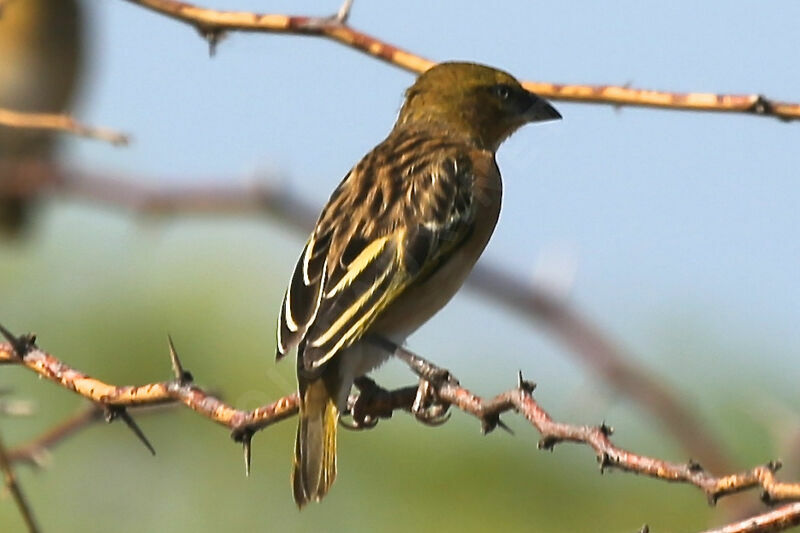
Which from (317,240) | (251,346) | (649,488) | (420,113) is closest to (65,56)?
(251,346)

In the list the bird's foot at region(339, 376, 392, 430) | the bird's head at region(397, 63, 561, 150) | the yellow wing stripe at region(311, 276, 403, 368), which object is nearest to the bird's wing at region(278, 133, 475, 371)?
the yellow wing stripe at region(311, 276, 403, 368)

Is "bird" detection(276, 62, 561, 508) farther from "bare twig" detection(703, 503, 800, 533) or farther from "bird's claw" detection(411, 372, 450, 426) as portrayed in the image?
"bare twig" detection(703, 503, 800, 533)

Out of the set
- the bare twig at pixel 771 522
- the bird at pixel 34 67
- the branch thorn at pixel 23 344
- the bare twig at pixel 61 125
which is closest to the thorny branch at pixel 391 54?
the bare twig at pixel 61 125

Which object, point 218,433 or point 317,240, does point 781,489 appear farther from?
point 218,433

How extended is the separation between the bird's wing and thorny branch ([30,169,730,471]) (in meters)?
0.24

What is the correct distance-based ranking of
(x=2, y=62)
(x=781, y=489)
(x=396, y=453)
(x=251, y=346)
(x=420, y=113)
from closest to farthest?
(x=781, y=489), (x=420, y=113), (x=396, y=453), (x=251, y=346), (x=2, y=62)

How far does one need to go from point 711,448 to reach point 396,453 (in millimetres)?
5074

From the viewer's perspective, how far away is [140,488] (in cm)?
895

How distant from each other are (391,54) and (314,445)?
1044mm

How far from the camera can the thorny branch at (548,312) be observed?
4.23 metres

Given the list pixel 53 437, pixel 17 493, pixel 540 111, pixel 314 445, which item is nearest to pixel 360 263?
pixel 314 445

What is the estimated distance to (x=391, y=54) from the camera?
161 inches

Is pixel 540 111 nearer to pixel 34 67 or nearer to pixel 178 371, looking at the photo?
pixel 178 371

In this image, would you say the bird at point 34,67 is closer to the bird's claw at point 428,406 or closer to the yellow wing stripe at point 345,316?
the yellow wing stripe at point 345,316
